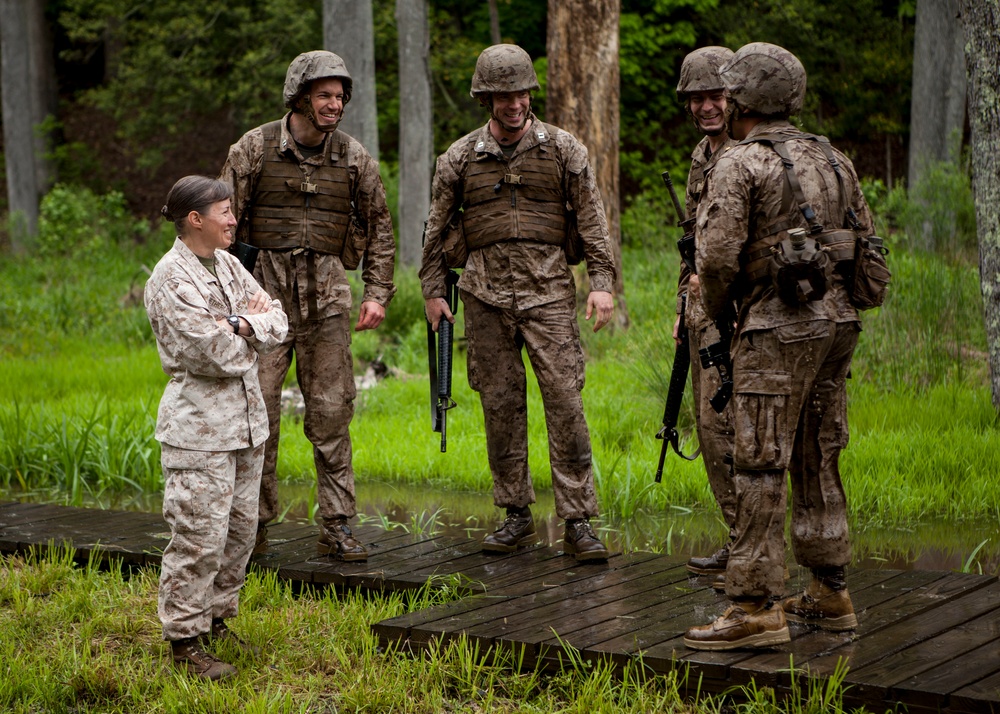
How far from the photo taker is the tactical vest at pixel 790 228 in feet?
13.6

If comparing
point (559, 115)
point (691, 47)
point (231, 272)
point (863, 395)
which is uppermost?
point (691, 47)

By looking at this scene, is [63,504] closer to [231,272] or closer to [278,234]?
[278,234]

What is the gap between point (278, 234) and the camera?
5.79 metres

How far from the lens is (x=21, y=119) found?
23.5 meters

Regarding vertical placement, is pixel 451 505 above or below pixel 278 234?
below

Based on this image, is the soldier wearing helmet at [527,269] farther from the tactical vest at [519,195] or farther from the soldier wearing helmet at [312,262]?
the soldier wearing helmet at [312,262]

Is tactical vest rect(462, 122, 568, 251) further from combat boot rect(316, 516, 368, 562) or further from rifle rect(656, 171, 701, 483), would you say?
combat boot rect(316, 516, 368, 562)

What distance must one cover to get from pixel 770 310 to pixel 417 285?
9846 mm

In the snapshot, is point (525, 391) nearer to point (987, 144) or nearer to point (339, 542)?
point (339, 542)

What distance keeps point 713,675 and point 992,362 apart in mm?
4765

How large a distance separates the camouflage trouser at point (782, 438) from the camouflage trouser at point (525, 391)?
155cm

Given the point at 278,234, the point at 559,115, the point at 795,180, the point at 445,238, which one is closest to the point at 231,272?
the point at 278,234

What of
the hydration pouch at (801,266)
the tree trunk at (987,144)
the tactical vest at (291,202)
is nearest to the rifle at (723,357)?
the hydration pouch at (801,266)

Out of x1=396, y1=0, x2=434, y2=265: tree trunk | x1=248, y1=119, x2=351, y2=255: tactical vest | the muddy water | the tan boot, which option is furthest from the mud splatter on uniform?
x1=396, y1=0, x2=434, y2=265: tree trunk
